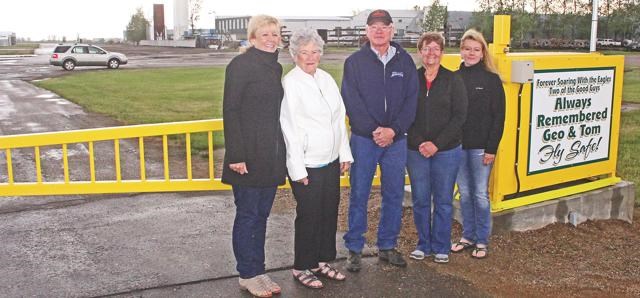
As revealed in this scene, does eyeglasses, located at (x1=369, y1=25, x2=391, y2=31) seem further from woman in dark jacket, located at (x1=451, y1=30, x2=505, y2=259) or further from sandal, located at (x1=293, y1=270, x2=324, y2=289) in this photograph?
sandal, located at (x1=293, y1=270, x2=324, y2=289)

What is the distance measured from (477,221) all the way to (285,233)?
1.71 m

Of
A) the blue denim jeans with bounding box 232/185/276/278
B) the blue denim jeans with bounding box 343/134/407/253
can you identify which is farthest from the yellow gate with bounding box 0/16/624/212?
the blue denim jeans with bounding box 232/185/276/278

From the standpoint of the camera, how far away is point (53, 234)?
6.07 metres

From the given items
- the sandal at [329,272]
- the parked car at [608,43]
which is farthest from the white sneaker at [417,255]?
the parked car at [608,43]

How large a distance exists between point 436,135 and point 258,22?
1.61 metres

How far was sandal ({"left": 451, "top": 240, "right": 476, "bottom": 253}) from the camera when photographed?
5.59 m

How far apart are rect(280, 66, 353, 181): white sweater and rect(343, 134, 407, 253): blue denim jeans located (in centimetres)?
41

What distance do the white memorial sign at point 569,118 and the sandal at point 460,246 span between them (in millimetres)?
956

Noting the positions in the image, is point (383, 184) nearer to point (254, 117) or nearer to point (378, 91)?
point (378, 91)

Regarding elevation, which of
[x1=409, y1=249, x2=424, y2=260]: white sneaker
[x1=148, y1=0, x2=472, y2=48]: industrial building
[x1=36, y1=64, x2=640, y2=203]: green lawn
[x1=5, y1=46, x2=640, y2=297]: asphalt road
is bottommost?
[x1=5, y1=46, x2=640, y2=297]: asphalt road

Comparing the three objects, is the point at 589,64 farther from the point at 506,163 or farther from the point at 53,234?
the point at 53,234

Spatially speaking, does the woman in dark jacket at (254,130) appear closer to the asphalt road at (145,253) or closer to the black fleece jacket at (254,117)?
the black fleece jacket at (254,117)

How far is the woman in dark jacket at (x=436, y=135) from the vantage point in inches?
197

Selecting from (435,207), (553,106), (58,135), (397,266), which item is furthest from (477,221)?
(58,135)
